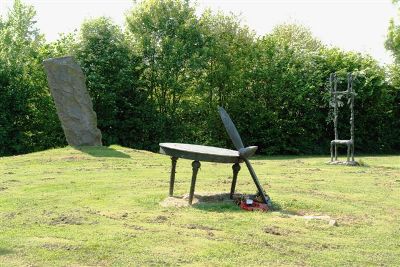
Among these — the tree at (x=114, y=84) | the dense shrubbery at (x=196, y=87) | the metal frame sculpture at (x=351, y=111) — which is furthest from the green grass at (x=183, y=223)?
the dense shrubbery at (x=196, y=87)

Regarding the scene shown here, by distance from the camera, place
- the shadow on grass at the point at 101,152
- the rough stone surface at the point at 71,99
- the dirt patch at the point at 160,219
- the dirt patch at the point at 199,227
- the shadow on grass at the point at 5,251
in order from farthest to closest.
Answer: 1. the rough stone surface at the point at 71,99
2. the shadow on grass at the point at 101,152
3. the dirt patch at the point at 160,219
4. the dirt patch at the point at 199,227
5. the shadow on grass at the point at 5,251

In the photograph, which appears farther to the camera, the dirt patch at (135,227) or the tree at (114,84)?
the tree at (114,84)

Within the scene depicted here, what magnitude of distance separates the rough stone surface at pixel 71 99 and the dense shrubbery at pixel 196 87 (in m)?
4.02

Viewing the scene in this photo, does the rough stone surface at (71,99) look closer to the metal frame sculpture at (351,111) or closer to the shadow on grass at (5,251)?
the metal frame sculpture at (351,111)

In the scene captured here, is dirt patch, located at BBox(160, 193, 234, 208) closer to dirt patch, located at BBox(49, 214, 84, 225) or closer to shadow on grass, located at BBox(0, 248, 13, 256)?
dirt patch, located at BBox(49, 214, 84, 225)

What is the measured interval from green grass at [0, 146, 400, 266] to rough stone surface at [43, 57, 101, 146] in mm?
6084

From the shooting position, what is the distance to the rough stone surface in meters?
21.5

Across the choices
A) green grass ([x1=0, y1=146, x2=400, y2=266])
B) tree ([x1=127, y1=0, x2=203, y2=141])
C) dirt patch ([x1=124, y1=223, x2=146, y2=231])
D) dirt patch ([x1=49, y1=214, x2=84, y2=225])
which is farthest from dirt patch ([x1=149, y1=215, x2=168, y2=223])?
tree ([x1=127, y1=0, x2=203, y2=141])

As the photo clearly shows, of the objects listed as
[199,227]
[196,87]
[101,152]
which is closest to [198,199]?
[199,227]

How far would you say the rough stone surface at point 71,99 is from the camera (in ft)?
70.4

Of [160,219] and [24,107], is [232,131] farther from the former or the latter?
[24,107]

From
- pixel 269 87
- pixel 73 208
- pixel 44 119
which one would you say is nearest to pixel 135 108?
pixel 44 119

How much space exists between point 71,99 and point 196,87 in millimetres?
7838

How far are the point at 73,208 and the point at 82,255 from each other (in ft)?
10.5
